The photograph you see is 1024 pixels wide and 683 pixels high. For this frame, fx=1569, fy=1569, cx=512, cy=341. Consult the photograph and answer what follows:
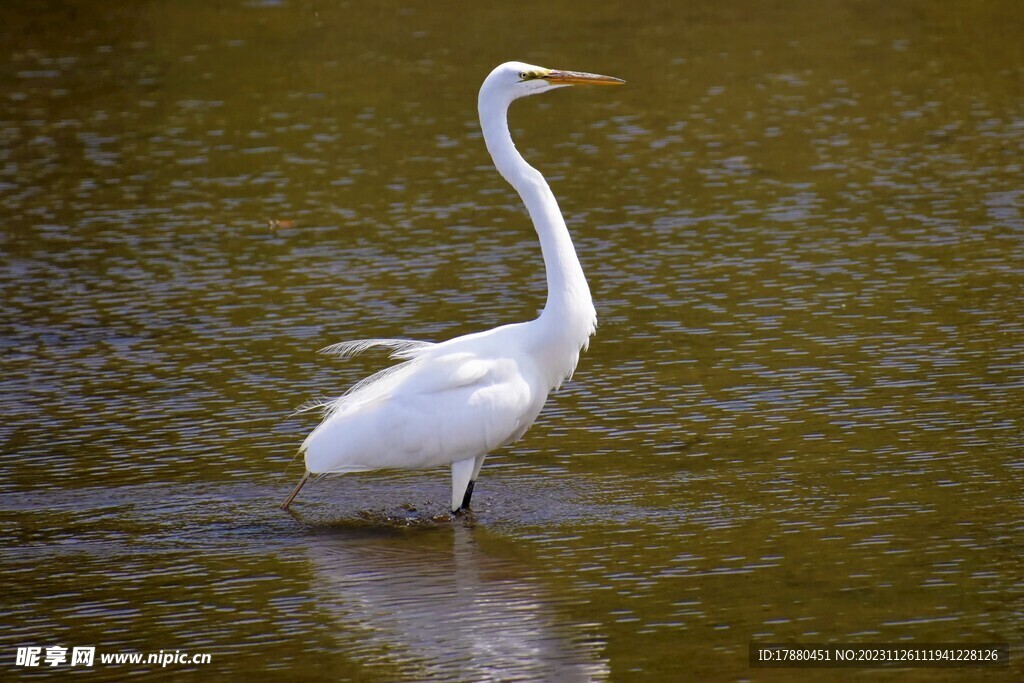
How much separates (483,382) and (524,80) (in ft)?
4.77

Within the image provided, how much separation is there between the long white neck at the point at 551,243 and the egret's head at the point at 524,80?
6 cm

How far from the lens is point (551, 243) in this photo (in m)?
7.29

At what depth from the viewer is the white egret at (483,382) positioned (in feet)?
23.4

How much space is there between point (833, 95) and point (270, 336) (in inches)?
322

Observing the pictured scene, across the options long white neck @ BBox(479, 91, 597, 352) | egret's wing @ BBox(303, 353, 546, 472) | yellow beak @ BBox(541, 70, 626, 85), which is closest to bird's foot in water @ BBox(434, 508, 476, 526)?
egret's wing @ BBox(303, 353, 546, 472)

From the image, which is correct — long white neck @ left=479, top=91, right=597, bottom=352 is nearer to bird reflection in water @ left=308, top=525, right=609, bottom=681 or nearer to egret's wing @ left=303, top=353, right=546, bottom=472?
egret's wing @ left=303, top=353, right=546, bottom=472

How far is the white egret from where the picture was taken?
281 inches

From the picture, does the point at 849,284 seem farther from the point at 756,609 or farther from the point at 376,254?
the point at 756,609

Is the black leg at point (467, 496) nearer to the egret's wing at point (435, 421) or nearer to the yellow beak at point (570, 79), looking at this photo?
the egret's wing at point (435, 421)

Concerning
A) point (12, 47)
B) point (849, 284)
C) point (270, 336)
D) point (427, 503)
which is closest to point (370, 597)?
point (427, 503)

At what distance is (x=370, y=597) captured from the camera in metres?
6.45

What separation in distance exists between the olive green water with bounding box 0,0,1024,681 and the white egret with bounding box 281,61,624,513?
0.37 m

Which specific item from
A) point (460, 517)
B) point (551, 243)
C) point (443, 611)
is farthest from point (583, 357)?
point (443, 611)

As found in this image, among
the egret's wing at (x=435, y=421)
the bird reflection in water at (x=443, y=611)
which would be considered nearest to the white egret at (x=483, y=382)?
the egret's wing at (x=435, y=421)
